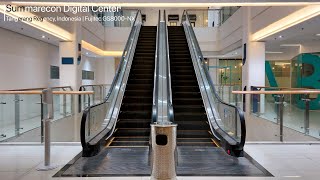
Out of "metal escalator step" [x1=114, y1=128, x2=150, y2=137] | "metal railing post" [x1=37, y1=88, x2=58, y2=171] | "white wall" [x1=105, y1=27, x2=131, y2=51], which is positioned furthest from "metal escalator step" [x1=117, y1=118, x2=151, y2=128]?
"white wall" [x1=105, y1=27, x2=131, y2=51]

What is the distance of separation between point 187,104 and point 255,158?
10.3ft

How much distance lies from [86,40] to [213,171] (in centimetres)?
1117

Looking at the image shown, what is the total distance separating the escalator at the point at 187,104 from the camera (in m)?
6.71

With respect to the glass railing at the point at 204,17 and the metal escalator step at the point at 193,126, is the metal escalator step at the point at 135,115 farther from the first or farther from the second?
the glass railing at the point at 204,17

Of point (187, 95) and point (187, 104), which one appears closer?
point (187, 104)

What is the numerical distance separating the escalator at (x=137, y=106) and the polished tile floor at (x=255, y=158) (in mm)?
1216

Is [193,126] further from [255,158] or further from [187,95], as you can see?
[255,158]

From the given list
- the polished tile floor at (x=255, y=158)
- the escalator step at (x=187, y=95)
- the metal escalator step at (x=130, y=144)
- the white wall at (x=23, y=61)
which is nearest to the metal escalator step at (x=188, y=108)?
the escalator step at (x=187, y=95)

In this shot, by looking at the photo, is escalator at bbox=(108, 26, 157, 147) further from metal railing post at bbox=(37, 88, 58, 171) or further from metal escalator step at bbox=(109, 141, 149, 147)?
metal railing post at bbox=(37, 88, 58, 171)

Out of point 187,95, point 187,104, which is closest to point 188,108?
point 187,104

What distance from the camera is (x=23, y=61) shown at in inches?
447

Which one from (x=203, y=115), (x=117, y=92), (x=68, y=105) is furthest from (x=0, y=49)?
(x=203, y=115)

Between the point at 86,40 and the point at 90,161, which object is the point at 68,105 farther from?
the point at 86,40

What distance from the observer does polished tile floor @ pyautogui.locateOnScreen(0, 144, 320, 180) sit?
13.6 ft
